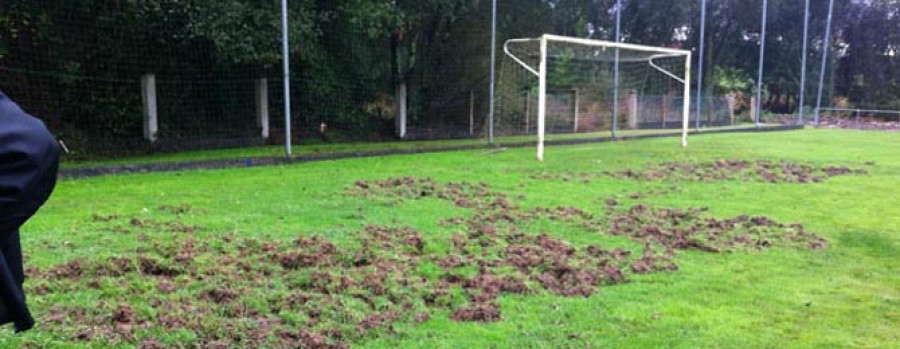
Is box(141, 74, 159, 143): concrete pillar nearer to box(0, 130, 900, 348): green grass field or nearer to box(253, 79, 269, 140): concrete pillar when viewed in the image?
box(253, 79, 269, 140): concrete pillar

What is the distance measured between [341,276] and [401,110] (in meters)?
12.1

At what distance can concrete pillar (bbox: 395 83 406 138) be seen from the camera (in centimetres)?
1606

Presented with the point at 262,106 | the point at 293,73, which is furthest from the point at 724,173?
the point at 293,73

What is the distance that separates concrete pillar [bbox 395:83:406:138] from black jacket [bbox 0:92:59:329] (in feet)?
47.4

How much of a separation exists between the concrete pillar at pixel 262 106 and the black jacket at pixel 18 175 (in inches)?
486

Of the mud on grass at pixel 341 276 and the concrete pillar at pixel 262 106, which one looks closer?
the mud on grass at pixel 341 276

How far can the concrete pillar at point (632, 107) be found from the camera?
2080cm

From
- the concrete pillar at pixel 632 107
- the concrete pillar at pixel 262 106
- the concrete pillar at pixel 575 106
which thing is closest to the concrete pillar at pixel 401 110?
the concrete pillar at pixel 262 106

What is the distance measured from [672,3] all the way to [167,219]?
23.0 m

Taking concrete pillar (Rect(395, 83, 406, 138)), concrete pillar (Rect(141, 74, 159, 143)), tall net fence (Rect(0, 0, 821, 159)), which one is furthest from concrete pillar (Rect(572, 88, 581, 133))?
concrete pillar (Rect(141, 74, 159, 143))

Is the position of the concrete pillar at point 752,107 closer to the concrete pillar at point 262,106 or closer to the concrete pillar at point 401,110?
the concrete pillar at point 401,110

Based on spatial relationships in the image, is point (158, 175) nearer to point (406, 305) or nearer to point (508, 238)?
point (508, 238)

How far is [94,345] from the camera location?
309cm

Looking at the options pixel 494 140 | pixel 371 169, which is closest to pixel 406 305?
pixel 371 169
